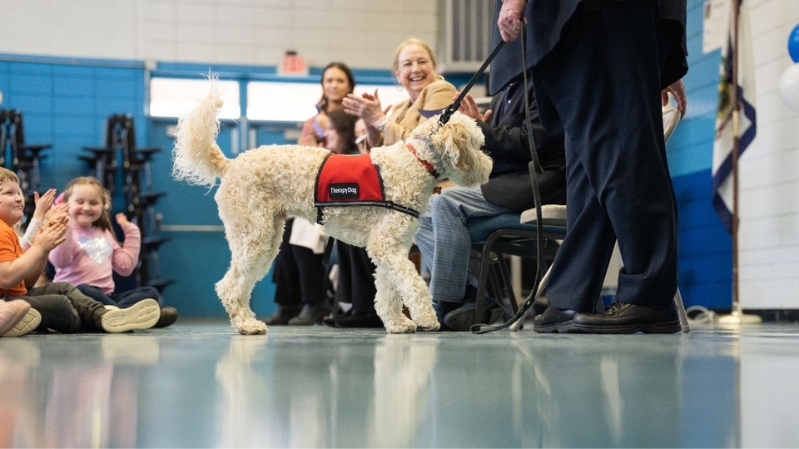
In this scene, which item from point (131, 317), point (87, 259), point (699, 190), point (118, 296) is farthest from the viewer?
point (699, 190)

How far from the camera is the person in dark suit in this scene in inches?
102

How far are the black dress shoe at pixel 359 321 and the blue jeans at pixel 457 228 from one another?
90 cm

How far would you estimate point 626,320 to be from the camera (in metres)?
2.64

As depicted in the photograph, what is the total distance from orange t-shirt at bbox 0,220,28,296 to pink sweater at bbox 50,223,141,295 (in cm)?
66

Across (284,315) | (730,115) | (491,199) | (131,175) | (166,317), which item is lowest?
(284,315)

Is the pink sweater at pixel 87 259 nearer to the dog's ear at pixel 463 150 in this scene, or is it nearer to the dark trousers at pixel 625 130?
the dog's ear at pixel 463 150

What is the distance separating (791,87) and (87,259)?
12.5 feet

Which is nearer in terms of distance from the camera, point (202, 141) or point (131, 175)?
point (202, 141)

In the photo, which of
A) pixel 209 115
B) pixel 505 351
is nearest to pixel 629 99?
pixel 505 351

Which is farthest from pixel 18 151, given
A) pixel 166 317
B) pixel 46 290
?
pixel 46 290

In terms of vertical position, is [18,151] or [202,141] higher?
[18,151]

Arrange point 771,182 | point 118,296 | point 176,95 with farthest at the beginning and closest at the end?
point 176,95 → point 771,182 → point 118,296

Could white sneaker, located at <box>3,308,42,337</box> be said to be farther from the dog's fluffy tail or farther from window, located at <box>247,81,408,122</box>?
window, located at <box>247,81,408,122</box>

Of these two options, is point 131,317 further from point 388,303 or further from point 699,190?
point 699,190
